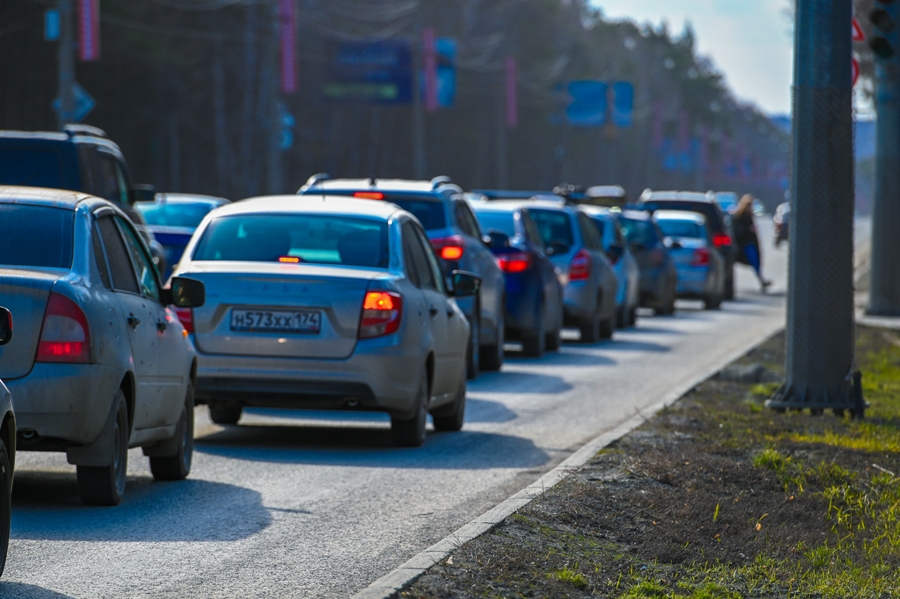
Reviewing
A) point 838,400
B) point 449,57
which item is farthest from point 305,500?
point 449,57

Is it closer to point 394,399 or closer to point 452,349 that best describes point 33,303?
point 394,399

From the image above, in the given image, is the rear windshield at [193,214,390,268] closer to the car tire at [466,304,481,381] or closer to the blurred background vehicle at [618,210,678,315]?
the car tire at [466,304,481,381]

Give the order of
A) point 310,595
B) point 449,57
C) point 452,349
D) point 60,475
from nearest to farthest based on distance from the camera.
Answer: point 310,595
point 60,475
point 452,349
point 449,57

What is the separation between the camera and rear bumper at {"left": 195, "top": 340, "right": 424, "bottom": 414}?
10500mm

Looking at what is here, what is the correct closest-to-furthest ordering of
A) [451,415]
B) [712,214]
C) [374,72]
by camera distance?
[451,415] → [712,214] → [374,72]

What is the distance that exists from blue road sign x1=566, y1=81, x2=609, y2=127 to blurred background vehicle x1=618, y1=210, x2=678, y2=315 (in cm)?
7355

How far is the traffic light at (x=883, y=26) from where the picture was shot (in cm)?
1677

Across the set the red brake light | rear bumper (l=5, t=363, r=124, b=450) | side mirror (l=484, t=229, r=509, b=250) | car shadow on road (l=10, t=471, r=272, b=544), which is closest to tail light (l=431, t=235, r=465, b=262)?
the red brake light

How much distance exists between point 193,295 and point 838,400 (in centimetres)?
552

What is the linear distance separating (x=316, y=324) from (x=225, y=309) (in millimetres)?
588

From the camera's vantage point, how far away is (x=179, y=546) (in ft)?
23.3

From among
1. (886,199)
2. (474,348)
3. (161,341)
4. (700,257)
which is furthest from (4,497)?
(700,257)

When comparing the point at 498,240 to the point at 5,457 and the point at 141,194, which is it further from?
the point at 5,457

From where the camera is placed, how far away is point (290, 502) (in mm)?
8531
